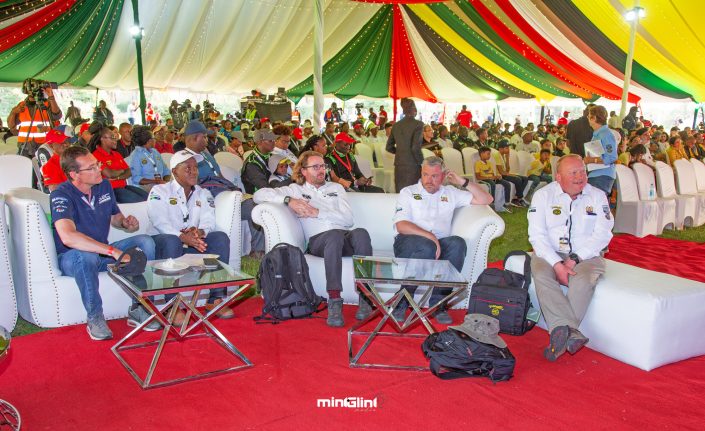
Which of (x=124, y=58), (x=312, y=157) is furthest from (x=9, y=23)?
(x=312, y=157)

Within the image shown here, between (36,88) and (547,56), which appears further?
(547,56)

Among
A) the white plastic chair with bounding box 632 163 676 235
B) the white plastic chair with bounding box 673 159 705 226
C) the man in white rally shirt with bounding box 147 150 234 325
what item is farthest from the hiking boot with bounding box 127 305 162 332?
the white plastic chair with bounding box 673 159 705 226

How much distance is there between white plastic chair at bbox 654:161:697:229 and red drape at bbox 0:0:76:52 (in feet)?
30.6

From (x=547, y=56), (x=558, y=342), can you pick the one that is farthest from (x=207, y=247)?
(x=547, y=56)

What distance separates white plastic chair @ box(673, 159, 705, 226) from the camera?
7367mm

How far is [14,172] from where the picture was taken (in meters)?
5.16

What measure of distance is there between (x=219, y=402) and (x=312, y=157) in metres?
2.00

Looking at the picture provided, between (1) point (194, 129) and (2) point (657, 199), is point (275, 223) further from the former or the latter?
(2) point (657, 199)

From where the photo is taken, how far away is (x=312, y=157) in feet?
13.7

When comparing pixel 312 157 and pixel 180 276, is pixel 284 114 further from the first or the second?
pixel 180 276

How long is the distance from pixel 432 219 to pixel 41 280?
8.07ft

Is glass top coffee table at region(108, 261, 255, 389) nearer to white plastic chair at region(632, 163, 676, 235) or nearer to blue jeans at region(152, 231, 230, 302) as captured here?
blue jeans at region(152, 231, 230, 302)

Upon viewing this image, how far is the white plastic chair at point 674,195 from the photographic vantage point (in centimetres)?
702

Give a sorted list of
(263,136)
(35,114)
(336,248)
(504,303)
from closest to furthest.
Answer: (504,303), (336,248), (263,136), (35,114)
